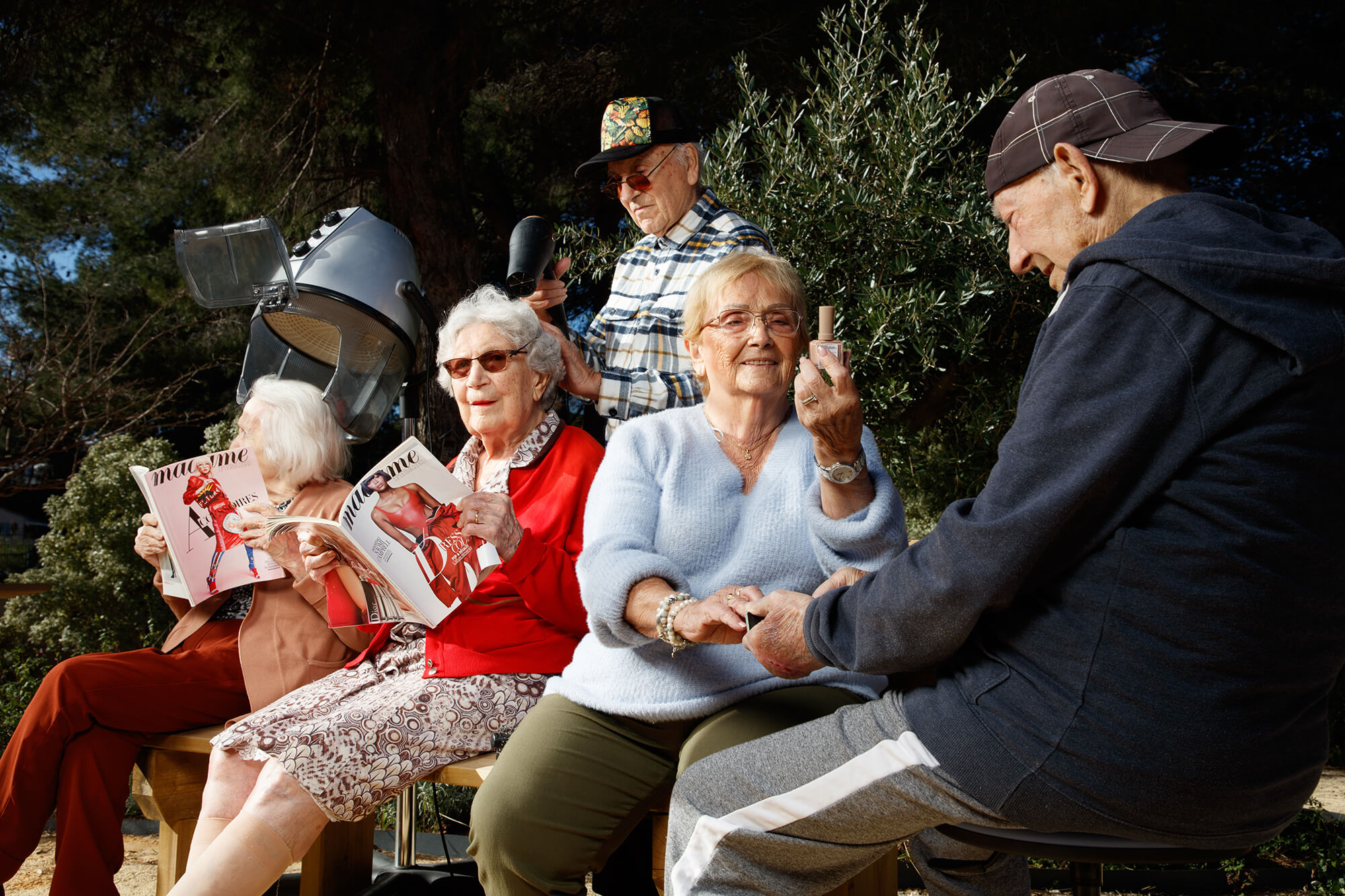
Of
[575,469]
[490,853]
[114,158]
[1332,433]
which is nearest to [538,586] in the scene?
[575,469]

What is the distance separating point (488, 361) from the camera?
2.69 m

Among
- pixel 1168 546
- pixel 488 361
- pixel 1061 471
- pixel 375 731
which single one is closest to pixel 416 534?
pixel 375 731

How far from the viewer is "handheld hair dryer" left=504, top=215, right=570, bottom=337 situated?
2787 mm

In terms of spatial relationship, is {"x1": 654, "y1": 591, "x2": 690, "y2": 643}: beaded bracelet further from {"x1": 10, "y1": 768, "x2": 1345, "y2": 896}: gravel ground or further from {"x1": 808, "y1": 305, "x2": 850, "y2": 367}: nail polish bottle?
{"x1": 10, "y1": 768, "x2": 1345, "y2": 896}: gravel ground

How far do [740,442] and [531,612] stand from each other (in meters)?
0.71

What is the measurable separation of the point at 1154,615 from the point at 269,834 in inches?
71.9

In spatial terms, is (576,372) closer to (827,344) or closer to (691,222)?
(691,222)

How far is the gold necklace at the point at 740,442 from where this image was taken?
219 centimetres

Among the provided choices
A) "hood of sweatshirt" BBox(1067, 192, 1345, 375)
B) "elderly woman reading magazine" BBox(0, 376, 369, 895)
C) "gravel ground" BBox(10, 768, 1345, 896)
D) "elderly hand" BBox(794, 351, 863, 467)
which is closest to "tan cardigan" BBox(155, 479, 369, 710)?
"elderly woman reading magazine" BBox(0, 376, 369, 895)

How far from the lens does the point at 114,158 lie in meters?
8.81

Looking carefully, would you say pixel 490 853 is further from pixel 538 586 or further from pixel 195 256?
pixel 195 256

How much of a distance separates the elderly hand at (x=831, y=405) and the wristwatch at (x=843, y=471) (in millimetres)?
27

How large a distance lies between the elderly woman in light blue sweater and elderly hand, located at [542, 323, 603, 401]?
56cm

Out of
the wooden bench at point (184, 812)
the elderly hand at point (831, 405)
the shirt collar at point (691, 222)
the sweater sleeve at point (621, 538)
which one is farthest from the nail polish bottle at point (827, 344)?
the wooden bench at point (184, 812)
